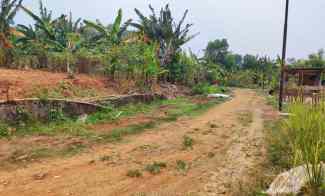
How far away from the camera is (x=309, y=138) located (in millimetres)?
3473

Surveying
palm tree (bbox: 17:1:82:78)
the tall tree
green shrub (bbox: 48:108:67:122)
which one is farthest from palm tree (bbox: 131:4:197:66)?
the tall tree

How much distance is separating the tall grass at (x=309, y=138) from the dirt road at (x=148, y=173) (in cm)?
98

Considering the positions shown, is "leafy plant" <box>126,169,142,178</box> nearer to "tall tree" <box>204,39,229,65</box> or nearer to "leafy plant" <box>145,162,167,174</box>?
"leafy plant" <box>145,162,167,174</box>

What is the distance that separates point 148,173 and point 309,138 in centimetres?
236

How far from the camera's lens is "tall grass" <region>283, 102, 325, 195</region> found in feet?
9.21

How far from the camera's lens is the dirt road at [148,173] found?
12.0ft

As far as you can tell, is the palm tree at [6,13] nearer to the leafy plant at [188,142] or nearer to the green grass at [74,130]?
the green grass at [74,130]

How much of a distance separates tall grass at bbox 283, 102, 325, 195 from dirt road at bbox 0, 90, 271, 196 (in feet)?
3.20

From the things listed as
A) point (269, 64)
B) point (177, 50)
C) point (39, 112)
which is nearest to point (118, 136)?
point (39, 112)

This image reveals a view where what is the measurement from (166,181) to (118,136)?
9.14ft

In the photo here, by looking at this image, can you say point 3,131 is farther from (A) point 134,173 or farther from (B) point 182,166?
(B) point 182,166

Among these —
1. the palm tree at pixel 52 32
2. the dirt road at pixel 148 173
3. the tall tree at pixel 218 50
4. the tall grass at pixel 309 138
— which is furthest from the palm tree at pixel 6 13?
the tall tree at pixel 218 50

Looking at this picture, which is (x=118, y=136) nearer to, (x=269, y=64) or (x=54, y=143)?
(x=54, y=143)

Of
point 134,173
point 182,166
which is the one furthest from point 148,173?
point 182,166
